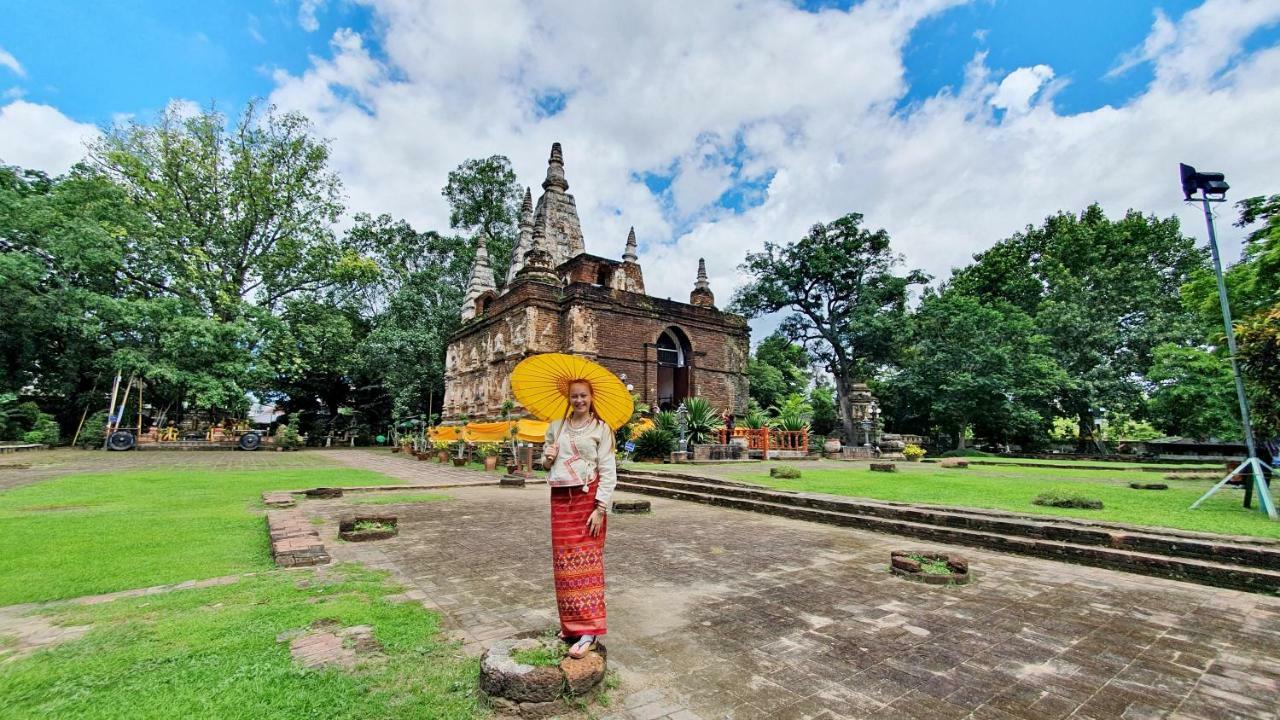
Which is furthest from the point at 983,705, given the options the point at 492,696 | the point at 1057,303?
the point at 1057,303

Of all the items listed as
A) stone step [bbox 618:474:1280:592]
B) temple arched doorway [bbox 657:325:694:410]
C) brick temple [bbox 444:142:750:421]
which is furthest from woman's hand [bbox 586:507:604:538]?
temple arched doorway [bbox 657:325:694:410]

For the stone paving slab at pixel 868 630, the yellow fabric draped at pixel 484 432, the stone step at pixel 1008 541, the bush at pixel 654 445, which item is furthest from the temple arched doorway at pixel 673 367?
the stone paving slab at pixel 868 630

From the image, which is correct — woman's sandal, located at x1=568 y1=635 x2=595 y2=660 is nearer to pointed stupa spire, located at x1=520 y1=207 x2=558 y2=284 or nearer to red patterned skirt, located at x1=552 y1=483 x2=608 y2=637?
red patterned skirt, located at x1=552 y1=483 x2=608 y2=637

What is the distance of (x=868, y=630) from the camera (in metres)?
3.21

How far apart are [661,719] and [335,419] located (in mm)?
34229

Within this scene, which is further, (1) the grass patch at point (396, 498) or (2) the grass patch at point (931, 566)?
(1) the grass patch at point (396, 498)

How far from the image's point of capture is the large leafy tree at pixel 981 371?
2248 cm

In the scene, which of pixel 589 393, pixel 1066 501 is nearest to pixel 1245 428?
pixel 1066 501

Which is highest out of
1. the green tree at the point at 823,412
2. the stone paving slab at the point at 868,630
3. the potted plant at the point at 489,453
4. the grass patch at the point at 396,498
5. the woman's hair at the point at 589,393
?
the green tree at the point at 823,412

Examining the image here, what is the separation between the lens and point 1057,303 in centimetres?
2408

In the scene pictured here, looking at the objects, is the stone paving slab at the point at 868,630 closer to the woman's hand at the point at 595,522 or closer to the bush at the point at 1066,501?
the woman's hand at the point at 595,522

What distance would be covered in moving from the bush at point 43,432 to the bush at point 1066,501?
2834cm

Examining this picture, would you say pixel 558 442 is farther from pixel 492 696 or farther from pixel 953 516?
pixel 953 516

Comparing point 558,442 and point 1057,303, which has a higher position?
point 1057,303
